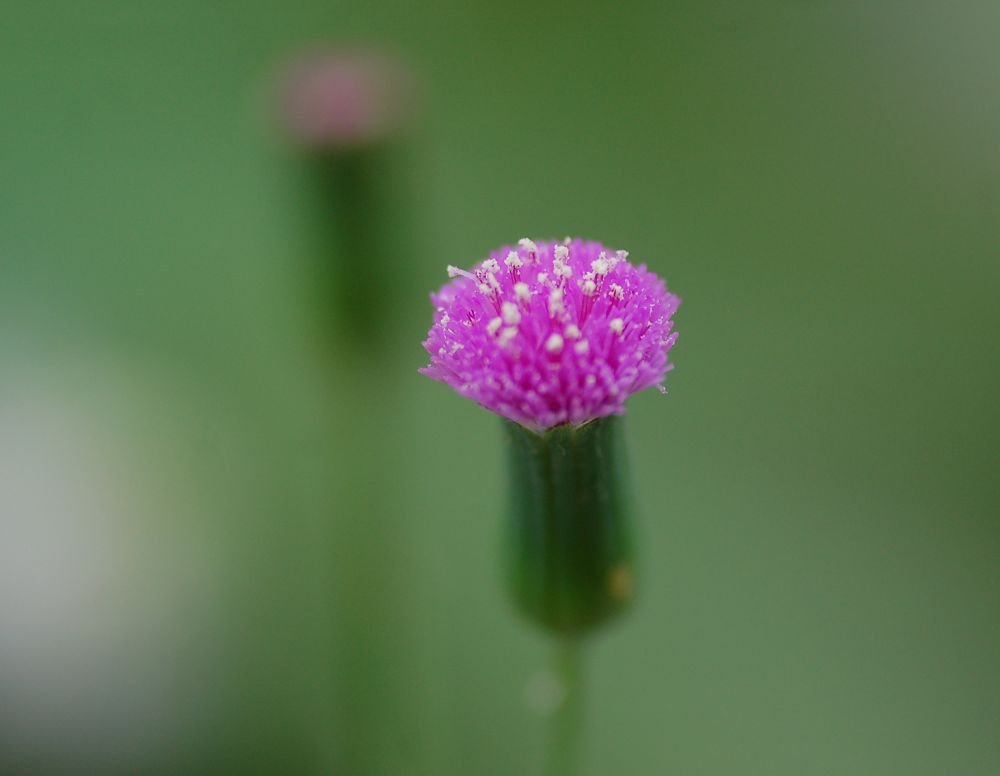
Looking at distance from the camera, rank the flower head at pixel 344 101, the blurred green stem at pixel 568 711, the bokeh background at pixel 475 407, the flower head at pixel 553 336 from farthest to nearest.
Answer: the bokeh background at pixel 475 407
the flower head at pixel 344 101
the blurred green stem at pixel 568 711
the flower head at pixel 553 336

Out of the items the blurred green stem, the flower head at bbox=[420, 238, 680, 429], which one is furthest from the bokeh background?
the flower head at bbox=[420, 238, 680, 429]

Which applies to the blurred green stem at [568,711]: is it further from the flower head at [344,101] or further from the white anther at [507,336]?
the flower head at [344,101]

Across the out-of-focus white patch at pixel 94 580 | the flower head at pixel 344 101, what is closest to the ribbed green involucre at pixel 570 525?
the flower head at pixel 344 101

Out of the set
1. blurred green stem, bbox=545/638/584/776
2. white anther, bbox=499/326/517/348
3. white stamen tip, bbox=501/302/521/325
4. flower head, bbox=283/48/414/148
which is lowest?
blurred green stem, bbox=545/638/584/776

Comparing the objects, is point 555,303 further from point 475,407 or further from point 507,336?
point 475,407

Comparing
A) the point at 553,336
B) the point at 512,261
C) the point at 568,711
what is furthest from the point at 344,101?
the point at 568,711

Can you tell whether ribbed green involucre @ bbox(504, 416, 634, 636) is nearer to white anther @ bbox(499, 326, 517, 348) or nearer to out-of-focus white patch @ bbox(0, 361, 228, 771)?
white anther @ bbox(499, 326, 517, 348)

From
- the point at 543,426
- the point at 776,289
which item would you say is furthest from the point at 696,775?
the point at 776,289

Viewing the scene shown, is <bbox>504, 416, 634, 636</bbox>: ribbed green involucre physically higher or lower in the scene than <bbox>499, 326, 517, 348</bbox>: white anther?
lower
